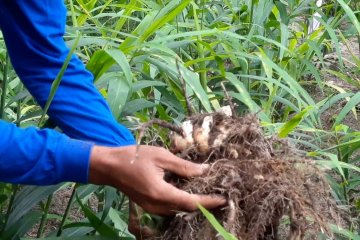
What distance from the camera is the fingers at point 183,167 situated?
1232 mm

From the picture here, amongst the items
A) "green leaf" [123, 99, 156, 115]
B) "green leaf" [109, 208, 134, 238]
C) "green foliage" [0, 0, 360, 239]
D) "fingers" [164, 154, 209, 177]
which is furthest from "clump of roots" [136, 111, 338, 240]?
"green leaf" [123, 99, 156, 115]

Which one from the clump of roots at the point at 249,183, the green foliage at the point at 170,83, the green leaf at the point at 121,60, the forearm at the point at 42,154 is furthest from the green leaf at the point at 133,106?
the forearm at the point at 42,154

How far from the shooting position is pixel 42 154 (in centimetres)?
125

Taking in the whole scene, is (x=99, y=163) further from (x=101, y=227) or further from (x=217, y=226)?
(x=101, y=227)

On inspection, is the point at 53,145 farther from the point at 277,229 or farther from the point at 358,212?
the point at 358,212

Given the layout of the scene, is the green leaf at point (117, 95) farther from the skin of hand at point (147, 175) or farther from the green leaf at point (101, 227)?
the skin of hand at point (147, 175)

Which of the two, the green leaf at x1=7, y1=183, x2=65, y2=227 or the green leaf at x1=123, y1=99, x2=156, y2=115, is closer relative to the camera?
the green leaf at x1=7, y1=183, x2=65, y2=227

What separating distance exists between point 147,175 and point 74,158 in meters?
0.12

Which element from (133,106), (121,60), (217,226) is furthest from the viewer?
(133,106)

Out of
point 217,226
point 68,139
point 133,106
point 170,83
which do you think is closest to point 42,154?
point 68,139

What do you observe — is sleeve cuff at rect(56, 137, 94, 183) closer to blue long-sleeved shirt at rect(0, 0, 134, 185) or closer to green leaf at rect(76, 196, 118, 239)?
blue long-sleeved shirt at rect(0, 0, 134, 185)

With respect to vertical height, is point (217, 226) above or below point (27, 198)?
above

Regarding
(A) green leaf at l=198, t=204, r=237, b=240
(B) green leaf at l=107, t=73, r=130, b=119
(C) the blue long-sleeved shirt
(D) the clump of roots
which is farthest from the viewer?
(B) green leaf at l=107, t=73, r=130, b=119

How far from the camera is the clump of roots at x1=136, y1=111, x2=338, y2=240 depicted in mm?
1269
